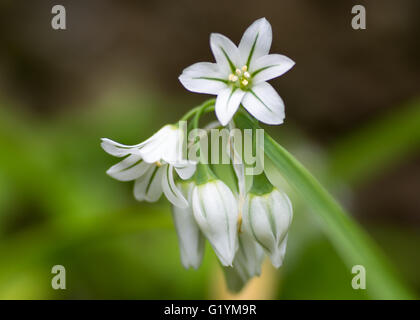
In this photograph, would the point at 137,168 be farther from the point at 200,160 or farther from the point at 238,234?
the point at 238,234

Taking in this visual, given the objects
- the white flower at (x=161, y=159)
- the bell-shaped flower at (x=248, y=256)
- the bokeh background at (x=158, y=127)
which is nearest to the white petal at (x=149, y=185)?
the white flower at (x=161, y=159)

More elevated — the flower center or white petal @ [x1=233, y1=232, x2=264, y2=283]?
the flower center

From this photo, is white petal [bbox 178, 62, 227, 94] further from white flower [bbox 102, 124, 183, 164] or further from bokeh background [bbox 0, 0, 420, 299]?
bokeh background [bbox 0, 0, 420, 299]

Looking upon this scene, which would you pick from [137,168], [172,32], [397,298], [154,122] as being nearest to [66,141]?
[154,122]

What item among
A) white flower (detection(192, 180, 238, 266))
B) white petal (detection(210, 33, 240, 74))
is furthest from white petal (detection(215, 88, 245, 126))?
white flower (detection(192, 180, 238, 266))

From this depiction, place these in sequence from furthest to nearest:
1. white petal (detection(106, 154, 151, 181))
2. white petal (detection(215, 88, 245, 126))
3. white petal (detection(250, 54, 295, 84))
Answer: white petal (detection(106, 154, 151, 181)) → white petal (detection(250, 54, 295, 84)) → white petal (detection(215, 88, 245, 126))

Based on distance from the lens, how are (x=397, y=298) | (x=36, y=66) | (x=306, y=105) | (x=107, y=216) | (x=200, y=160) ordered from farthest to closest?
(x=36, y=66) < (x=306, y=105) < (x=107, y=216) < (x=397, y=298) < (x=200, y=160)

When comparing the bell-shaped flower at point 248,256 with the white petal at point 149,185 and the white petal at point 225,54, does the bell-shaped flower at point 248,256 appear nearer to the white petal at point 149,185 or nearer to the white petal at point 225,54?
the white petal at point 149,185
